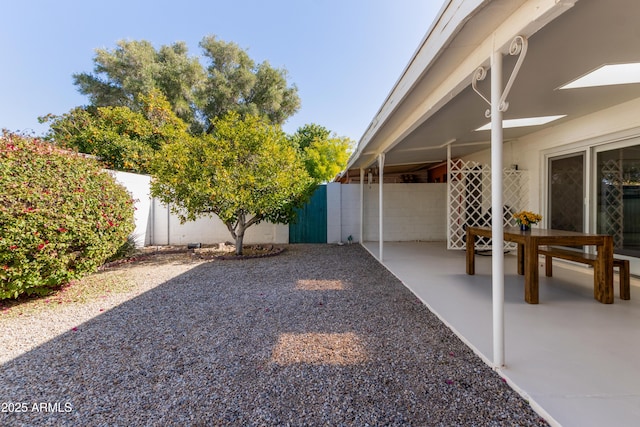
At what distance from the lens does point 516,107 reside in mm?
3947

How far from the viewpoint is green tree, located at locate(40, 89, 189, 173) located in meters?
10.7

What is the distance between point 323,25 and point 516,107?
1031 centimetres

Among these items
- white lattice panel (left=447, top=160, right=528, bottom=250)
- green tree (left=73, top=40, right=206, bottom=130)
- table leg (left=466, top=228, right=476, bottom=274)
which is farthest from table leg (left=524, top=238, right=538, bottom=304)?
green tree (left=73, top=40, right=206, bottom=130)

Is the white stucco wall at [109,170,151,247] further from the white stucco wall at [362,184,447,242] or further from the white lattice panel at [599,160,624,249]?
the white lattice panel at [599,160,624,249]

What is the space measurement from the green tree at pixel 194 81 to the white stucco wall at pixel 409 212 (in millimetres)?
10639

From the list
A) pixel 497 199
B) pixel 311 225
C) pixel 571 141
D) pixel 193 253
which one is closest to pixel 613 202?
pixel 571 141

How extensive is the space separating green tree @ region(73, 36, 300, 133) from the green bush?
12.6 metres

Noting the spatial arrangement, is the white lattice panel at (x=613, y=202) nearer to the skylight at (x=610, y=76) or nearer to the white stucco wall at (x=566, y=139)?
the white stucco wall at (x=566, y=139)

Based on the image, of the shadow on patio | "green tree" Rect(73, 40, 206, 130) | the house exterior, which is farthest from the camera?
"green tree" Rect(73, 40, 206, 130)

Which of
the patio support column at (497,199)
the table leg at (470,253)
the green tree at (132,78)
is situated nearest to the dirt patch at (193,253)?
the table leg at (470,253)

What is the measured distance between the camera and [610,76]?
10.1ft

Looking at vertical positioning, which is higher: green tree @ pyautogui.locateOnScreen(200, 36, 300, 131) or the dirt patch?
green tree @ pyautogui.locateOnScreen(200, 36, 300, 131)

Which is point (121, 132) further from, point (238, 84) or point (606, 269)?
point (606, 269)

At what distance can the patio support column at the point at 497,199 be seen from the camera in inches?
76.9
